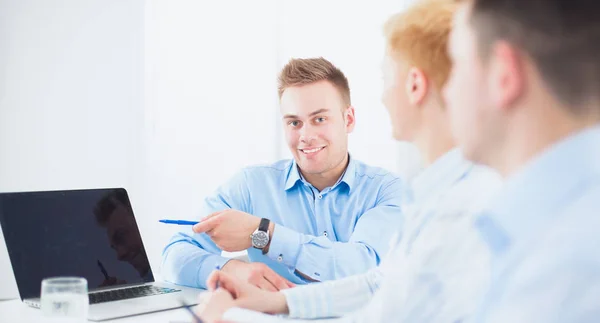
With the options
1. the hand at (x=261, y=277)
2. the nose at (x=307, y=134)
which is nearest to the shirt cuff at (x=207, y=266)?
the hand at (x=261, y=277)

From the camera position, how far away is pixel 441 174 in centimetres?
113

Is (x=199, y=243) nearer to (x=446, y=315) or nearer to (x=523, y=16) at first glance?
(x=446, y=315)

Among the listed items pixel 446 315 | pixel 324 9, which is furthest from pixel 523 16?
pixel 324 9

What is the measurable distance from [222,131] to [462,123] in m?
3.32

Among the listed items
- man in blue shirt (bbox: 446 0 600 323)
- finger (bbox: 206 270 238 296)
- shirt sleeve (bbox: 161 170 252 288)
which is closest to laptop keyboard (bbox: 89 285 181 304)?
shirt sleeve (bbox: 161 170 252 288)

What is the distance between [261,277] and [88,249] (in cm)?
46

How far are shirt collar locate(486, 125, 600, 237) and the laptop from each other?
1060 millimetres

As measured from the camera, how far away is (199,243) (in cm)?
216

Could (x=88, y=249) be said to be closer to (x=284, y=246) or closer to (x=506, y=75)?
(x=284, y=246)

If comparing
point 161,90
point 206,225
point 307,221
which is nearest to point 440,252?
point 206,225

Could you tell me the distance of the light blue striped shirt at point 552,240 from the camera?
2.05ft

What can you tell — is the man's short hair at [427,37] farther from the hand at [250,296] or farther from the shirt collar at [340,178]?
the shirt collar at [340,178]

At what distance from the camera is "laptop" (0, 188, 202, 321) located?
1621 mm

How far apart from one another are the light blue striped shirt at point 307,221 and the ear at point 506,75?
4.29ft
